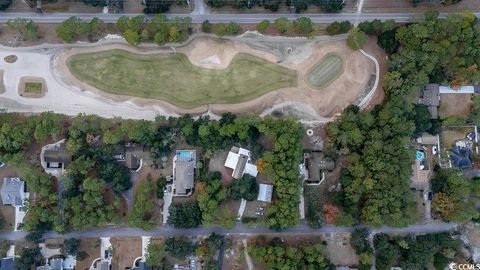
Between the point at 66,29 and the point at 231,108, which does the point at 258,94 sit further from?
the point at 66,29

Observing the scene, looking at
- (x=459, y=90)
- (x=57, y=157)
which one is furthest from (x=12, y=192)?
(x=459, y=90)

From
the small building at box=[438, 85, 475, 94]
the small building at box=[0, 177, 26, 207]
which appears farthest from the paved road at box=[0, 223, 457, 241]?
the small building at box=[438, 85, 475, 94]

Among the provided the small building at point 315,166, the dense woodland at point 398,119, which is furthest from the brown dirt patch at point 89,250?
the dense woodland at point 398,119

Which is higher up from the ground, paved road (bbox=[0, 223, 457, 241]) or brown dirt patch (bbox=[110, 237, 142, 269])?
paved road (bbox=[0, 223, 457, 241])

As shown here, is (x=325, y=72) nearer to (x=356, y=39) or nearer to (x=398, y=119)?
(x=356, y=39)

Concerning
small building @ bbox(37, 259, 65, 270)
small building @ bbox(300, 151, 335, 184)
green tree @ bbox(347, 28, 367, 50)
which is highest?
green tree @ bbox(347, 28, 367, 50)

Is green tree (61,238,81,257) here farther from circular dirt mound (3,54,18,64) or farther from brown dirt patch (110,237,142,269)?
circular dirt mound (3,54,18,64)

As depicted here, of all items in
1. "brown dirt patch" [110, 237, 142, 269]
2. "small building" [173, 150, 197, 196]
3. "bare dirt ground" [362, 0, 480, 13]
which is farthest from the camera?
"bare dirt ground" [362, 0, 480, 13]

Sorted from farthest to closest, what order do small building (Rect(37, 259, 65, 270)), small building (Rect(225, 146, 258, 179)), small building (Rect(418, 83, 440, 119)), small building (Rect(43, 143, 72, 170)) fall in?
small building (Rect(418, 83, 440, 119)) → small building (Rect(225, 146, 258, 179)) → small building (Rect(43, 143, 72, 170)) → small building (Rect(37, 259, 65, 270))

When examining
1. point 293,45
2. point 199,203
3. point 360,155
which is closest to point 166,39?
point 293,45
